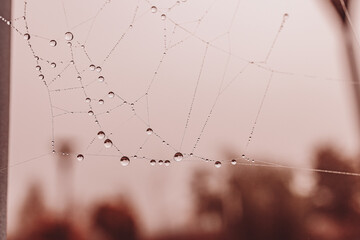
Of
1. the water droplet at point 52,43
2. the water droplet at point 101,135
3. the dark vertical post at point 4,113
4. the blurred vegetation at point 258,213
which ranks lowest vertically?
the blurred vegetation at point 258,213

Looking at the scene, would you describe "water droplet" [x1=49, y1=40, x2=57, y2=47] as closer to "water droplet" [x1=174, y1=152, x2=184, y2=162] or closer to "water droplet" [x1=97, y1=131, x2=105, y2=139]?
"water droplet" [x1=97, y1=131, x2=105, y2=139]

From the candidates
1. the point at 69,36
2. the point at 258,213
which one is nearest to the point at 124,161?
the point at 69,36

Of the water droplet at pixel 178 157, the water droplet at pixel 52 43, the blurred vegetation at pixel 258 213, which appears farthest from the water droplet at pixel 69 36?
the blurred vegetation at pixel 258 213

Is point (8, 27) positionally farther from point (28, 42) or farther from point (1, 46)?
point (28, 42)

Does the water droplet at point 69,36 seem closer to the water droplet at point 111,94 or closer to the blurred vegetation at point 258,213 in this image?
the water droplet at point 111,94

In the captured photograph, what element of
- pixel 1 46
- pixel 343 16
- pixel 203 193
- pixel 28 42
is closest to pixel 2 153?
Result: pixel 1 46

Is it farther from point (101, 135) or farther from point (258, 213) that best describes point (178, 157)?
point (258, 213)

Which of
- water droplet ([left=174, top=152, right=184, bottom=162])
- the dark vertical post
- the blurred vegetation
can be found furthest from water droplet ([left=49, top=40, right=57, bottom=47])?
the blurred vegetation

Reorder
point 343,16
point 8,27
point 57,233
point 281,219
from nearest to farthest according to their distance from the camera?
point 8,27 → point 343,16 → point 57,233 → point 281,219

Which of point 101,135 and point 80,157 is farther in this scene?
point 101,135

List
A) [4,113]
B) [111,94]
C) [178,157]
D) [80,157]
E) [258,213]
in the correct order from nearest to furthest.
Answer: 1. [4,113]
2. [80,157]
3. [178,157]
4. [111,94]
5. [258,213]

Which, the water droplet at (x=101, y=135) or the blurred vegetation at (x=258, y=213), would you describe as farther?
the blurred vegetation at (x=258, y=213)
